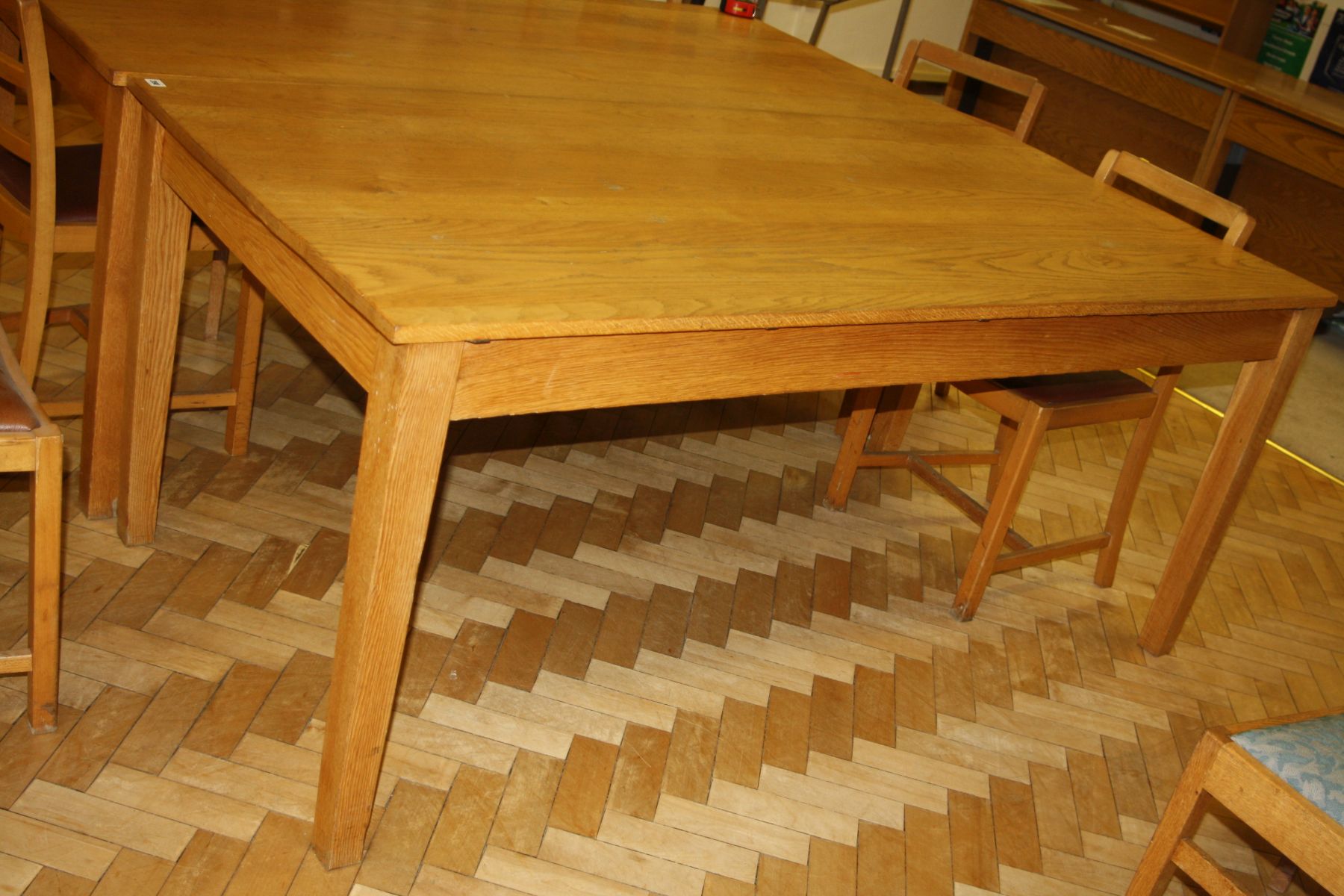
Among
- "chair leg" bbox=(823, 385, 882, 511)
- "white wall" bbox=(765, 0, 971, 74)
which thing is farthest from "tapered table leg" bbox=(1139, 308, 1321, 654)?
"white wall" bbox=(765, 0, 971, 74)

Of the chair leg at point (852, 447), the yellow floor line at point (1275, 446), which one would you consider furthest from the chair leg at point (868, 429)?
the yellow floor line at point (1275, 446)

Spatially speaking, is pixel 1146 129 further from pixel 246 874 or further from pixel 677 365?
pixel 246 874

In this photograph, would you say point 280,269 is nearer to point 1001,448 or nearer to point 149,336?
point 149,336

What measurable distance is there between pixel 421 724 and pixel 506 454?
2.89ft

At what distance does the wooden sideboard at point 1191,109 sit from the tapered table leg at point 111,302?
141 inches

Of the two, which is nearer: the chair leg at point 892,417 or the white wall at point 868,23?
the chair leg at point 892,417

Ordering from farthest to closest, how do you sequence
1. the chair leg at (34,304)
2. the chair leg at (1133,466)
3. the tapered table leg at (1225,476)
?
the chair leg at (1133,466) → the tapered table leg at (1225,476) → the chair leg at (34,304)

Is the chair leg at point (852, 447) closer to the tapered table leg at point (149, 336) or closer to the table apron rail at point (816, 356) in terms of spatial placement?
the table apron rail at point (816, 356)

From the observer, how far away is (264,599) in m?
2.18

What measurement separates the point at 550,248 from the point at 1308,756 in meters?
1.18

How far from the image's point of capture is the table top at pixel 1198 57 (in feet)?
13.6

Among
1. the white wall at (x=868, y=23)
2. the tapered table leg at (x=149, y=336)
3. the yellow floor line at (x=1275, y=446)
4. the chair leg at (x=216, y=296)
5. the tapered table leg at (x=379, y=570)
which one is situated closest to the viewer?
the tapered table leg at (x=379, y=570)

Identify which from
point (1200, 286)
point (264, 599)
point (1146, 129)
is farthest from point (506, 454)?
point (1146, 129)

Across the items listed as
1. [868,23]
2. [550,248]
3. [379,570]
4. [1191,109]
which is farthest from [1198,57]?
[379,570]
